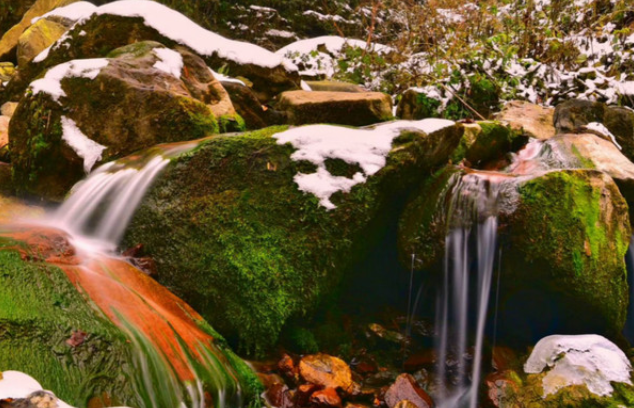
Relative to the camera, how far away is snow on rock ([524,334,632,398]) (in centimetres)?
278

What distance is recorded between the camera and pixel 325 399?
105 inches

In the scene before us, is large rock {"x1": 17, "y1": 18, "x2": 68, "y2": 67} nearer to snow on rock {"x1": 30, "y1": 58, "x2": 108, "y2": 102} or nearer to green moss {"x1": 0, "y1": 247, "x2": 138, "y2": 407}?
snow on rock {"x1": 30, "y1": 58, "x2": 108, "y2": 102}

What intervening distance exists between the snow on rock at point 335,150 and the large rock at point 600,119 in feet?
12.3

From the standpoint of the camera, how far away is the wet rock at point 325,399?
8.69 ft

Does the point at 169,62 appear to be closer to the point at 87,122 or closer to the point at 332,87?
the point at 87,122

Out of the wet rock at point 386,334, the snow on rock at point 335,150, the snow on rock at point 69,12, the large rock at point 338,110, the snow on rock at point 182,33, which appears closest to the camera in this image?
the snow on rock at point 335,150

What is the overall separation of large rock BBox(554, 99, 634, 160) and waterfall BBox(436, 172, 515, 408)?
11.0ft

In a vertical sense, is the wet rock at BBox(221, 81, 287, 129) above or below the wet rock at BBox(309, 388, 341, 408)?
above

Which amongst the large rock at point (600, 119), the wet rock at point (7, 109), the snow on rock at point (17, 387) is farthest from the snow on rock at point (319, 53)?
the snow on rock at point (17, 387)

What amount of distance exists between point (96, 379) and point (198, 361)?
0.53m

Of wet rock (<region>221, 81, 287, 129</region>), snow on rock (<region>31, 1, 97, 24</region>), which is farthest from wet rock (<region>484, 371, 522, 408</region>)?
snow on rock (<region>31, 1, 97, 24</region>)

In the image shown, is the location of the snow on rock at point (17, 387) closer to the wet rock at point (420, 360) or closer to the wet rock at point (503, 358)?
the wet rock at point (420, 360)

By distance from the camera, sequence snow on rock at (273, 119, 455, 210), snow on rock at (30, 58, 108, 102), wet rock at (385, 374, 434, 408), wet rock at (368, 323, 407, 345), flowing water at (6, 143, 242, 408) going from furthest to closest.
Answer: snow on rock at (30, 58, 108, 102), wet rock at (368, 323, 407, 345), snow on rock at (273, 119, 455, 210), wet rock at (385, 374, 434, 408), flowing water at (6, 143, 242, 408)

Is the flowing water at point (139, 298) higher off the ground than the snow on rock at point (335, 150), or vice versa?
the snow on rock at point (335, 150)
